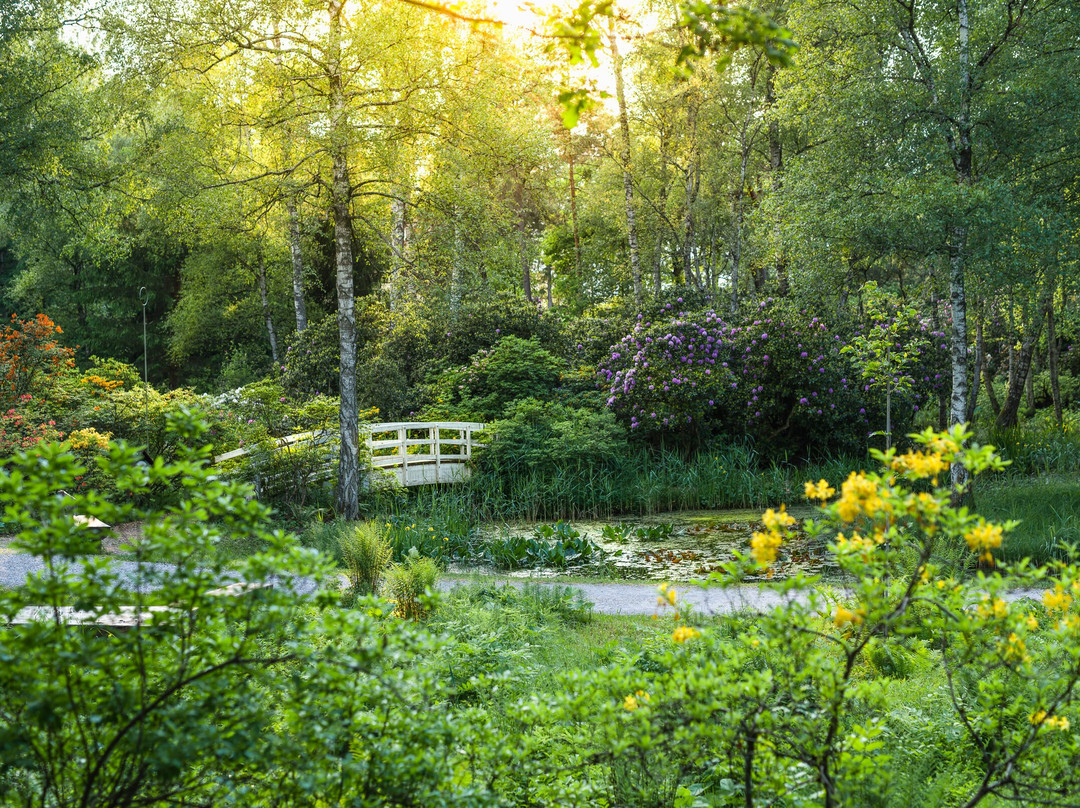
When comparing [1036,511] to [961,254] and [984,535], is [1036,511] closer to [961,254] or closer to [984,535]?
[961,254]

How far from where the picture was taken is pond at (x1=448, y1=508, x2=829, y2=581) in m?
8.07

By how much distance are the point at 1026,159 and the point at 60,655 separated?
11.4 meters

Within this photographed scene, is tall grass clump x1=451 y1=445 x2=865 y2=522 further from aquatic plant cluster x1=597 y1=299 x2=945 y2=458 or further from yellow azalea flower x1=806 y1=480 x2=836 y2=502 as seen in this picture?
yellow azalea flower x1=806 y1=480 x2=836 y2=502

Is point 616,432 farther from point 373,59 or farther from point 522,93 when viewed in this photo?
point 373,59

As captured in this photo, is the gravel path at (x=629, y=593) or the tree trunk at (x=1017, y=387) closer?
the gravel path at (x=629, y=593)

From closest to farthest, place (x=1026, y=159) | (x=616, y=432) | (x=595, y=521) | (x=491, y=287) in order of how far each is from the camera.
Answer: (x=1026, y=159), (x=595, y=521), (x=616, y=432), (x=491, y=287)

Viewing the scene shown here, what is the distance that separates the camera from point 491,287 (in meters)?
18.7

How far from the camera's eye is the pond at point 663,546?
807cm

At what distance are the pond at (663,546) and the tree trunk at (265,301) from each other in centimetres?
1553

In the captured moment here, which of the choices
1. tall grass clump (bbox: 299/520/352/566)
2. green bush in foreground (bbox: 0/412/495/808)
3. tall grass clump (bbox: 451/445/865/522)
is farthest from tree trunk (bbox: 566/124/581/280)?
green bush in foreground (bbox: 0/412/495/808)

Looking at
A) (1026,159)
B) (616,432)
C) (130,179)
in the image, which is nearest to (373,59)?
(130,179)

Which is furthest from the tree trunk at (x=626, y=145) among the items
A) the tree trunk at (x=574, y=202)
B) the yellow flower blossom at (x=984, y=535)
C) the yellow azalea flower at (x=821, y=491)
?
the yellow flower blossom at (x=984, y=535)

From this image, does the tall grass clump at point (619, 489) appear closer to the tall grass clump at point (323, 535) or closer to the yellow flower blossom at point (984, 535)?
the tall grass clump at point (323, 535)

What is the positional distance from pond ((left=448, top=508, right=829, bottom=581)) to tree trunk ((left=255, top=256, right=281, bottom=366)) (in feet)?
50.9
